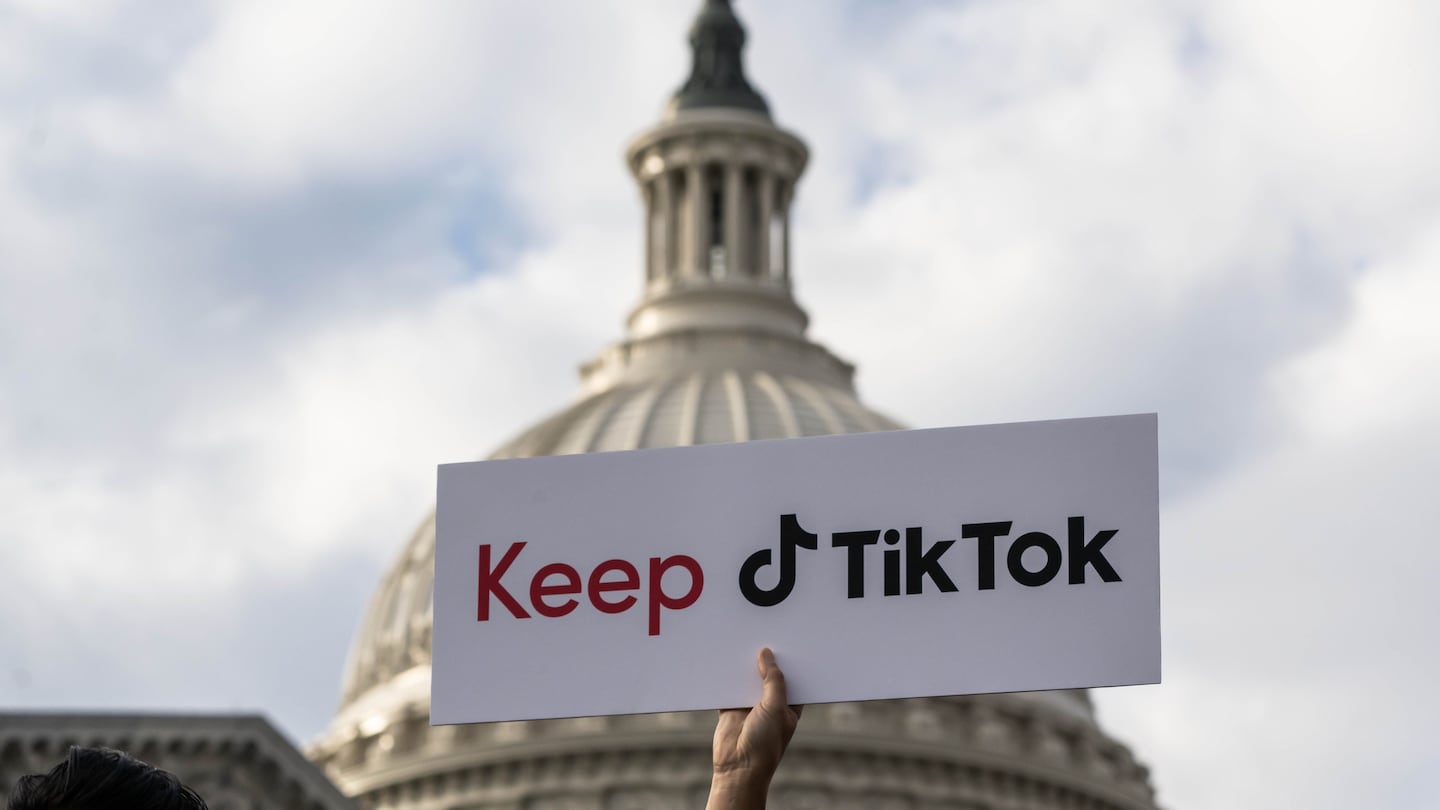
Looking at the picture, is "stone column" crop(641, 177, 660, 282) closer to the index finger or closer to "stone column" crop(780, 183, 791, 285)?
"stone column" crop(780, 183, 791, 285)

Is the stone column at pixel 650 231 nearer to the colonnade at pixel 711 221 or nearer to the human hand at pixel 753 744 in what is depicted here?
the colonnade at pixel 711 221

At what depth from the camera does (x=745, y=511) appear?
37.9 ft

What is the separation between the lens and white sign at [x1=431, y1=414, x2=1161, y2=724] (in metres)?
11.2

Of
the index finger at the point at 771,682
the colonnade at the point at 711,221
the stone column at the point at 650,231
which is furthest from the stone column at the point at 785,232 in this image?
the index finger at the point at 771,682

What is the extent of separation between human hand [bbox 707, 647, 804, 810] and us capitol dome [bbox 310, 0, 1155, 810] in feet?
302

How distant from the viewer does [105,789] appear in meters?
7.94

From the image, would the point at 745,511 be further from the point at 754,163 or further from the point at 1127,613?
the point at 754,163

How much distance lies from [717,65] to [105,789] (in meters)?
127

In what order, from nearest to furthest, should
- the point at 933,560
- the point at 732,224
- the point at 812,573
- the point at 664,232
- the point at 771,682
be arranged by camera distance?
Answer: the point at 771,682, the point at 933,560, the point at 812,573, the point at 664,232, the point at 732,224

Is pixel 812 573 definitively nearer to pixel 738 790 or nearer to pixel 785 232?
pixel 738 790

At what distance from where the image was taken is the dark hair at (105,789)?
7914 mm

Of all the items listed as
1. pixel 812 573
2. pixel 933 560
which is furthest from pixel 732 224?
pixel 933 560

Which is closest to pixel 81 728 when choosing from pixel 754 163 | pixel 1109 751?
pixel 1109 751

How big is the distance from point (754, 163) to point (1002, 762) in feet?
85.4
